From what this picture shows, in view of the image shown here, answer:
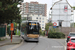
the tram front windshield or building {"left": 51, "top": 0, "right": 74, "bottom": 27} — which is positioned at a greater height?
building {"left": 51, "top": 0, "right": 74, "bottom": 27}

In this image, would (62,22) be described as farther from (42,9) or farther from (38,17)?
(42,9)

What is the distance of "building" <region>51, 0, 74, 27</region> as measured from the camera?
2889 inches

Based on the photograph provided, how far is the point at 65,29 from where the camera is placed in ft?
217

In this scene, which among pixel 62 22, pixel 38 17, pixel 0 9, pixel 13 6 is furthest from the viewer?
pixel 38 17

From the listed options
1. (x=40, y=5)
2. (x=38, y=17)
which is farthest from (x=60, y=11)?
(x=40, y=5)

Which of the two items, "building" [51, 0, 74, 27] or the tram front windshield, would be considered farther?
"building" [51, 0, 74, 27]

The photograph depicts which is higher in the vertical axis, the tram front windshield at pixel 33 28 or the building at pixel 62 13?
the building at pixel 62 13

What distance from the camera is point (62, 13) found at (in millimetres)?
73938

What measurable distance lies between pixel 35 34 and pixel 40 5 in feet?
529

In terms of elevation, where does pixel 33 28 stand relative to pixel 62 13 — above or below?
below

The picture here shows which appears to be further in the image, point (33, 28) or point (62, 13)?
point (62, 13)

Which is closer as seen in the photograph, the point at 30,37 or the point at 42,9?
the point at 30,37

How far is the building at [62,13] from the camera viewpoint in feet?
241

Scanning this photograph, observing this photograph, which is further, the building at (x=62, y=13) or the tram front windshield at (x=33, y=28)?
the building at (x=62, y=13)
